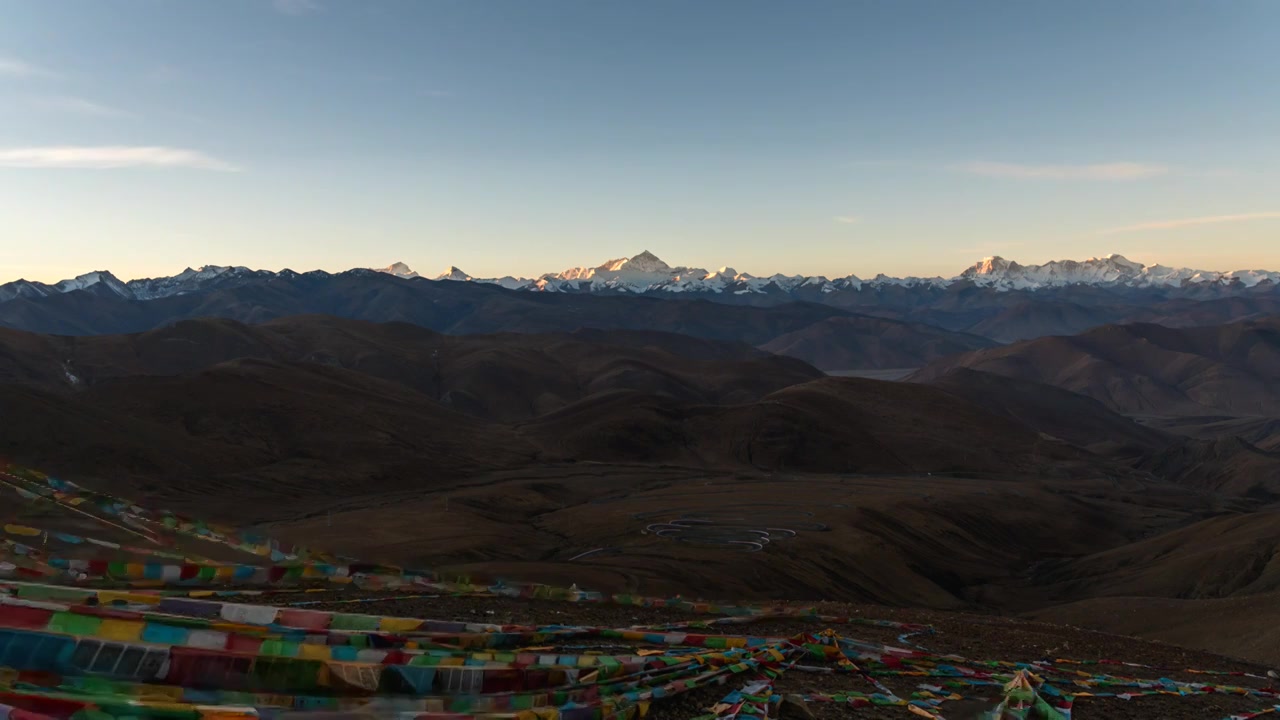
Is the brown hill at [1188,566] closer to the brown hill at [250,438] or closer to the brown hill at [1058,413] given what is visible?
the brown hill at [250,438]

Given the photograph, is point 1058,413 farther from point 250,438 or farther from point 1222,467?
point 250,438

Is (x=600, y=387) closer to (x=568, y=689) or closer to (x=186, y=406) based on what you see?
(x=186, y=406)

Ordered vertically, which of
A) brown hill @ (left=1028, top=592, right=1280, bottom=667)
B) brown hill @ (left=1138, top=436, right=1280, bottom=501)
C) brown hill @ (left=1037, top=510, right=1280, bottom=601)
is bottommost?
brown hill @ (left=1138, top=436, right=1280, bottom=501)

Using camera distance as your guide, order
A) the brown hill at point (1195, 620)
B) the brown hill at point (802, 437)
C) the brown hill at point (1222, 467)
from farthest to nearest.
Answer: the brown hill at point (802, 437), the brown hill at point (1222, 467), the brown hill at point (1195, 620)

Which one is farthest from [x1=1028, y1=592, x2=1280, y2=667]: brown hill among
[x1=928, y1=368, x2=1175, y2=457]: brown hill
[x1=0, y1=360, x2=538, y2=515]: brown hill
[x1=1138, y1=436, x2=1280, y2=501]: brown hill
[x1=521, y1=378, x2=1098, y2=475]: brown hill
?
[x1=928, y1=368, x2=1175, y2=457]: brown hill

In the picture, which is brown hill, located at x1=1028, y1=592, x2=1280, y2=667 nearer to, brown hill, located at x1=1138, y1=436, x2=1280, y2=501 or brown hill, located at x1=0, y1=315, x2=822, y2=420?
brown hill, located at x1=1138, y1=436, x2=1280, y2=501

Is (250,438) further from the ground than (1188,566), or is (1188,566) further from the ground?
(250,438)

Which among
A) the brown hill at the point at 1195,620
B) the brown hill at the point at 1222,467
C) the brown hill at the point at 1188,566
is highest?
the brown hill at the point at 1195,620

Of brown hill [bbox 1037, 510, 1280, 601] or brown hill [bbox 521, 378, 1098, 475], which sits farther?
brown hill [bbox 521, 378, 1098, 475]

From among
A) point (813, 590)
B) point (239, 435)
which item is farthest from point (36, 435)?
point (813, 590)

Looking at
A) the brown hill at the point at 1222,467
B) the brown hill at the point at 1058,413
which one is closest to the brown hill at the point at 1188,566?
the brown hill at the point at 1222,467

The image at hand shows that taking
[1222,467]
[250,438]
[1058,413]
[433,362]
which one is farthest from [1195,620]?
[433,362]
